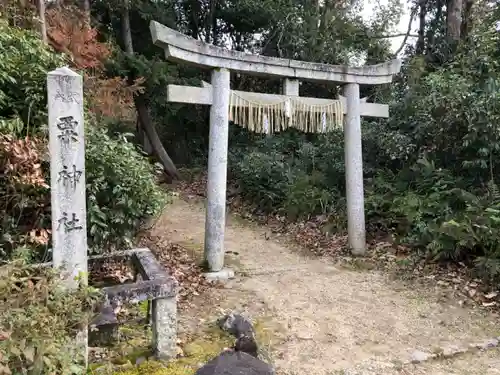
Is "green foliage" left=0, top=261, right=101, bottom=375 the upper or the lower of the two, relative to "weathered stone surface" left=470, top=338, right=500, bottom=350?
upper

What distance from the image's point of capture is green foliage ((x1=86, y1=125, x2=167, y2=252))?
13.5 ft

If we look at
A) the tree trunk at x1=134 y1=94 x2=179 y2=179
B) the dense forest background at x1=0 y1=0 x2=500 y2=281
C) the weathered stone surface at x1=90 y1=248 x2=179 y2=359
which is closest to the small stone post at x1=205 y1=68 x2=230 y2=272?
the dense forest background at x1=0 y1=0 x2=500 y2=281

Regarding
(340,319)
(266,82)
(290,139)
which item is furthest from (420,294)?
(266,82)

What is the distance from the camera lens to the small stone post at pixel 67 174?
2.81 meters

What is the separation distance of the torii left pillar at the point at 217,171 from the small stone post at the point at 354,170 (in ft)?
7.22

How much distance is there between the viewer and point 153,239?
22.9 feet

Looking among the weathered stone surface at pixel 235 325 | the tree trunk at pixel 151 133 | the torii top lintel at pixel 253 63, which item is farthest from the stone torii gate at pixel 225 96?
the tree trunk at pixel 151 133

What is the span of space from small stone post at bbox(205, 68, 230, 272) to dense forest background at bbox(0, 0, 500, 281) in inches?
34.4

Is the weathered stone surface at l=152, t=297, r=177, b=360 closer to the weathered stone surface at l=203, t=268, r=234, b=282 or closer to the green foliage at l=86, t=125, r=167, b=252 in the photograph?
the green foliage at l=86, t=125, r=167, b=252

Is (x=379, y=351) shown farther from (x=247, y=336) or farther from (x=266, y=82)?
(x=266, y=82)

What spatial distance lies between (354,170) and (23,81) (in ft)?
16.1

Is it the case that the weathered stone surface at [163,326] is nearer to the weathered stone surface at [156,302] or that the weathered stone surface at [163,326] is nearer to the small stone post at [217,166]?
the weathered stone surface at [156,302]

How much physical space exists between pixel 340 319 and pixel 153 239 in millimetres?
3614

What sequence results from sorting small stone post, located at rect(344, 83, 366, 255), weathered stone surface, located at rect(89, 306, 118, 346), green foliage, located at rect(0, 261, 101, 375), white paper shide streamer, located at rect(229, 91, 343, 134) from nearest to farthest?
green foliage, located at rect(0, 261, 101, 375) < weathered stone surface, located at rect(89, 306, 118, 346) < white paper shide streamer, located at rect(229, 91, 343, 134) < small stone post, located at rect(344, 83, 366, 255)
